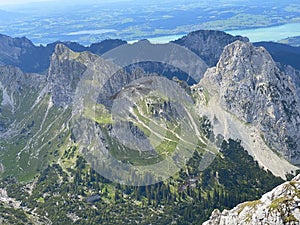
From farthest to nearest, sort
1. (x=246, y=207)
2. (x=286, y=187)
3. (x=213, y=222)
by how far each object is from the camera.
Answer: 1. (x=213, y=222)
2. (x=246, y=207)
3. (x=286, y=187)

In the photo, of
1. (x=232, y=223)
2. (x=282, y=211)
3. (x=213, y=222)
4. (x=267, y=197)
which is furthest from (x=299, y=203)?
(x=213, y=222)

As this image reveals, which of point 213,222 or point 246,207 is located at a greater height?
point 246,207

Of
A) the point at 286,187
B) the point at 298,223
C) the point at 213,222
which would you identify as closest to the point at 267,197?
the point at 286,187

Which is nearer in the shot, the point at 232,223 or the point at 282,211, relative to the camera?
the point at 282,211

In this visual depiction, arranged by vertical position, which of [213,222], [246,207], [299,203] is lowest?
[213,222]

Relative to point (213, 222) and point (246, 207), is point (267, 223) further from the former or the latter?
point (213, 222)

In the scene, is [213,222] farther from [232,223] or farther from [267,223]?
[267,223]

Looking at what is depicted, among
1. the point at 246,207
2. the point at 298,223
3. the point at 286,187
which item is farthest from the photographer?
the point at 246,207
